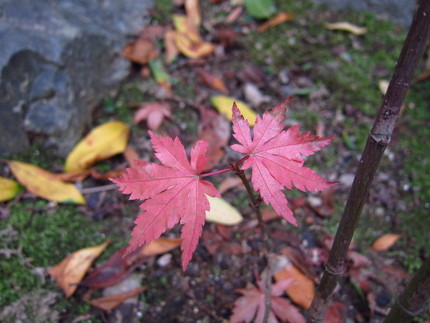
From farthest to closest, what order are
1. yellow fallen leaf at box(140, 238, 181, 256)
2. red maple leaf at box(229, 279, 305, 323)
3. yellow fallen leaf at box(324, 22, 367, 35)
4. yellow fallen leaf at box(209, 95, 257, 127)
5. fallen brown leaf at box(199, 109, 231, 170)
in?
1. yellow fallen leaf at box(324, 22, 367, 35)
2. yellow fallen leaf at box(209, 95, 257, 127)
3. fallen brown leaf at box(199, 109, 231, 170)
4. yellow fallen leaf at box(140, 238, 181, 256)
5. red maple leaf at box(229, 279, 305, 323)

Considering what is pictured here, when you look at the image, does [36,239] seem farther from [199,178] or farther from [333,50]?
[333,50]

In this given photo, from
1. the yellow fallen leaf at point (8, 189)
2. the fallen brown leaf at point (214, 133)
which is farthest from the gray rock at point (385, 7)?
the yellow fallen leaf at point (8, 189)

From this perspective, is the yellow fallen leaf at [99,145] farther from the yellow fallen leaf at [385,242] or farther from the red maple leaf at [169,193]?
the yellow fallen leaf at [385,242]

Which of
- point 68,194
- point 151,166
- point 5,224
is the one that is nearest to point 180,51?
point 68,194

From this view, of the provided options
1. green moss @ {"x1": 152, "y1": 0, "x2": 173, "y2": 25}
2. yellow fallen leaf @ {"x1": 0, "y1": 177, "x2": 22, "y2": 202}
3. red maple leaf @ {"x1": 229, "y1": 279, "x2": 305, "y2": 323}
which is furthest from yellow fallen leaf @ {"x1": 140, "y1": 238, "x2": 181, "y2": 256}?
green moss @ {"x1": 152, "y1": 0, "x2": 173, "y2": 25}

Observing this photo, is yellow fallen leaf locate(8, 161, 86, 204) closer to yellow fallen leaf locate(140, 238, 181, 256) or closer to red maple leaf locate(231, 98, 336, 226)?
yellow fallen leaf locate(140, 238, 181, 256)

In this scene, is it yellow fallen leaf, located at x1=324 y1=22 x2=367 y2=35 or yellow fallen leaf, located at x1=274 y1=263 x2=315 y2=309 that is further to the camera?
yellow fallen leaf, located at x1=324 y1=22 x2=367 y2=35

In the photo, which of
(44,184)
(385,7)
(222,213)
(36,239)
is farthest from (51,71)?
(385,7)

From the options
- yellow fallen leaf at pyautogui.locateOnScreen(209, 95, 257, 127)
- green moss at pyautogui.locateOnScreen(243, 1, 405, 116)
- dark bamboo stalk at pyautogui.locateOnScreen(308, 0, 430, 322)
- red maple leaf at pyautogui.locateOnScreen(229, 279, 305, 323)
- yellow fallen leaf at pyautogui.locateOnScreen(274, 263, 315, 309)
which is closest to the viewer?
dark bamboo stalk at pyautogui.locateOnScreen(308, 0, 430, 322)
